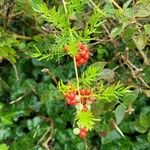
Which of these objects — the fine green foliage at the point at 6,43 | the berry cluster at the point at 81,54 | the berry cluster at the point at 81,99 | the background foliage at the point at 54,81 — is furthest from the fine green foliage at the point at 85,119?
the fine green foliage at the point at 6,43

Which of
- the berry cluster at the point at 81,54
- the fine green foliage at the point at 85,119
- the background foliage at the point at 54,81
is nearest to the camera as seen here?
the fine green foliage at the point at 85,119

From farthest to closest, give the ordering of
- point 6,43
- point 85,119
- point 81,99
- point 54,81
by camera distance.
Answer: point 54,81
point 6,43
point 81,99
point 85,119

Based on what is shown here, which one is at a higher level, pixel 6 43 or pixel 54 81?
pixel 6 43

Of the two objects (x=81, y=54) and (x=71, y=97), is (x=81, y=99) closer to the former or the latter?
(x=71, y=97)

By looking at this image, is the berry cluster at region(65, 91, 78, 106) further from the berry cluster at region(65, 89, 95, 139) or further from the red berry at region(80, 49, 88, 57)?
the red berry at region(80, 49, 88, 57)

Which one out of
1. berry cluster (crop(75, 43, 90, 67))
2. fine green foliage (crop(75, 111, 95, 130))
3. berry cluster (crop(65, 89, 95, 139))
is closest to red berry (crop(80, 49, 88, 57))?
berry cluster (crop(75, 43, 90, 67))

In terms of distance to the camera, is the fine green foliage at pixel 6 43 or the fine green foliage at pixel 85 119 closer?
the fine green foliage at pixel 85 119

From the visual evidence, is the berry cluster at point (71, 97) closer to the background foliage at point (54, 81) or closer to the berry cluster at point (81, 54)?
the berry cluster at point (81, 54)

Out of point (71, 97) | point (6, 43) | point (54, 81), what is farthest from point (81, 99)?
point (54, 81)

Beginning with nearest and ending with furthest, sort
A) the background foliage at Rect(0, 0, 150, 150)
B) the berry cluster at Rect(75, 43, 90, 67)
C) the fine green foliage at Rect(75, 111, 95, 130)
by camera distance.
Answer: the fine green foliage at Rect(75, 111, 95, 130)
the berry cluster at Rect(75, 43, 90, 67)
the background foliage at Rect(0, 0, 150, 150)
